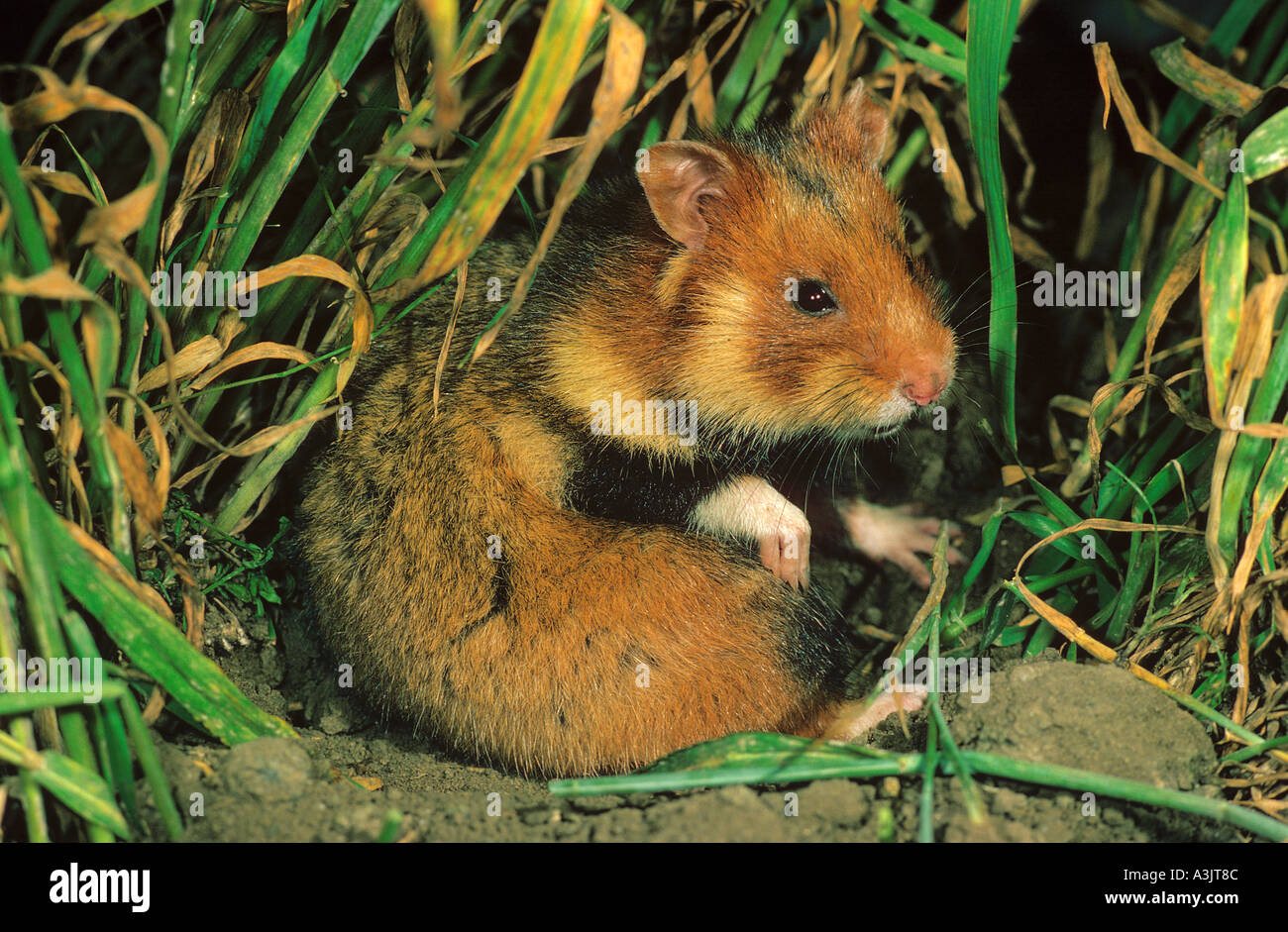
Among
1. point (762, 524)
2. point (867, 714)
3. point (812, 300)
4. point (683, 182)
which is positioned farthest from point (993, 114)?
point (867, 714)

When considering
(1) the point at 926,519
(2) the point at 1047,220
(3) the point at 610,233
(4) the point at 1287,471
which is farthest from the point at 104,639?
(2) the point at 1047,220

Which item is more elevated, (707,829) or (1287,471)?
(1287,471)

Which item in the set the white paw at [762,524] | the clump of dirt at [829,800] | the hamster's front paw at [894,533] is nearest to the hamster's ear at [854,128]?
the white paw at [762,524]

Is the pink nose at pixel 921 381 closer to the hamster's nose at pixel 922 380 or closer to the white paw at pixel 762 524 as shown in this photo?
the hamster's nose at pixel 922 380

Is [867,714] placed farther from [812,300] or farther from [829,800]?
[812,300]

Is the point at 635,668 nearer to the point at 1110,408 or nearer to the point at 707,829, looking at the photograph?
the point at 707,829

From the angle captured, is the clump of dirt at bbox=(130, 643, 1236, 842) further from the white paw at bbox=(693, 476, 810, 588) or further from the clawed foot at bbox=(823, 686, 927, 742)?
the white paw at bbox=(693, 476, 810, 588)

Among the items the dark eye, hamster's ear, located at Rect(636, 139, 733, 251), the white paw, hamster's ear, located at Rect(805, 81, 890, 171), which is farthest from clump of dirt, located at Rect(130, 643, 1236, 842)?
hamster's ear, located at Rect(805, 81, 890, 171)
